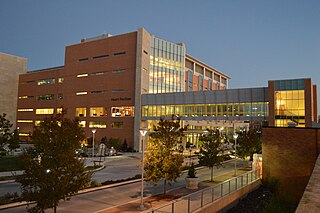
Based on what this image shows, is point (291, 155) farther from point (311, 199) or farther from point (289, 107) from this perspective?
point (289, 107)

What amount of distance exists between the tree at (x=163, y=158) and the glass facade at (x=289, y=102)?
115ft

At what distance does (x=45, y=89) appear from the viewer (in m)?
78.9

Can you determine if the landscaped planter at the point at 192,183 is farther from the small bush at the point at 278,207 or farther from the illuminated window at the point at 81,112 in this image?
the illuminated window at the point at 81,112

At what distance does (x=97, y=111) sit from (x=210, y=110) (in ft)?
87.7

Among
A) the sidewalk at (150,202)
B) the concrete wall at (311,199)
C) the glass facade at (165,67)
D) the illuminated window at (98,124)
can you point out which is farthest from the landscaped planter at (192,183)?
the glass facade at (165,67)

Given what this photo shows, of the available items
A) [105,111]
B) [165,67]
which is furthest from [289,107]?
[105,111]

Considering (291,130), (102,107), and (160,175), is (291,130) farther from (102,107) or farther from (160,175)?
(102,107)

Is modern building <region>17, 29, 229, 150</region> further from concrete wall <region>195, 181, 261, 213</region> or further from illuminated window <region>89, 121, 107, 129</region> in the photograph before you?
concrete wall <region>195, 181, 261, 213</region>

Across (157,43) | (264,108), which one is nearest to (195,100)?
(264,108)

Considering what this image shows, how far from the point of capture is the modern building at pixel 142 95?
161 ft


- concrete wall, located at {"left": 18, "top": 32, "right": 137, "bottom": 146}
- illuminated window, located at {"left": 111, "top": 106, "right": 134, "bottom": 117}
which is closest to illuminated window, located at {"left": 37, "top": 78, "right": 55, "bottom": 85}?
concrete wall, located at {"left": 18, "top": 32, "right": 137, "bottom": 146}

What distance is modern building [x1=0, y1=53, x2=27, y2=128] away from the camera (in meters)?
83.1

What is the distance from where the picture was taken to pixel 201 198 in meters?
14.4

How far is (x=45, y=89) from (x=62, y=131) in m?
72.8
